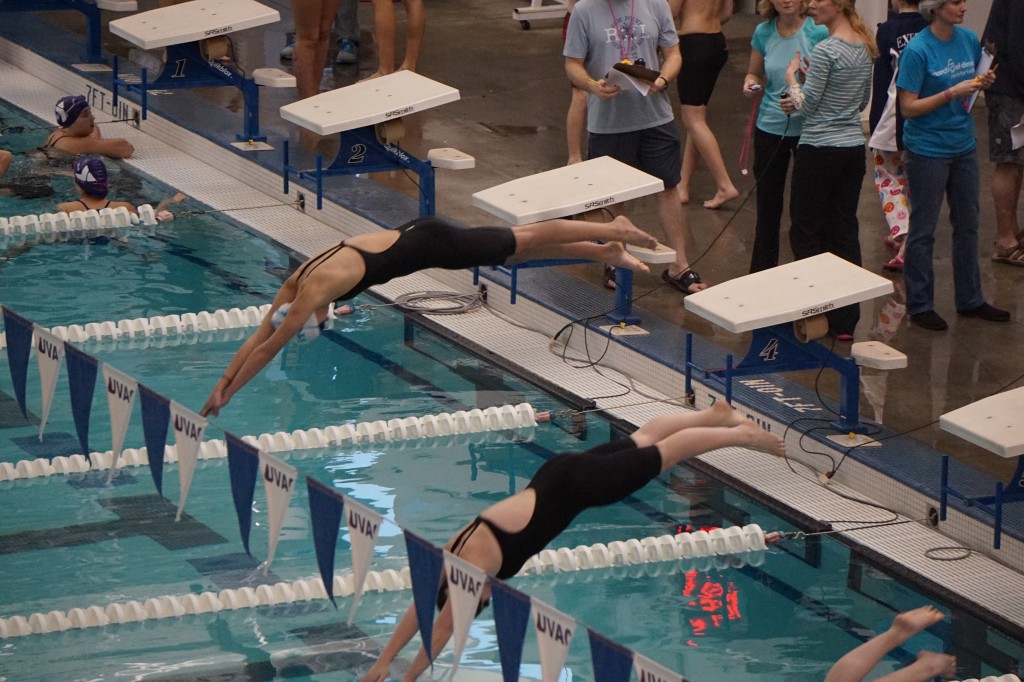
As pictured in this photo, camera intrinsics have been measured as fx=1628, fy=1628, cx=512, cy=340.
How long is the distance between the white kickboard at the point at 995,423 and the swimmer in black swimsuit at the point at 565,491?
2.10ft

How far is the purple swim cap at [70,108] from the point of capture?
9.68m

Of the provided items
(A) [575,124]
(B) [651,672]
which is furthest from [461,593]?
(A) [575,124]

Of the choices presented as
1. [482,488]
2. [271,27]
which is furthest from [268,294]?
[271,27]

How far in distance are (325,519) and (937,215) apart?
3659 millimetres

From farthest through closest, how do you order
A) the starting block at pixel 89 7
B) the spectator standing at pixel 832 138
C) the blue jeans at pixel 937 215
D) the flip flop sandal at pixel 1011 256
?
the starting block at pixel 89 7, the flip flop sandal at pixel 1011 256, the blue jeans at pixel 937 215, the spectator standing at pixel 832 138

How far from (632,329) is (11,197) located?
430cm

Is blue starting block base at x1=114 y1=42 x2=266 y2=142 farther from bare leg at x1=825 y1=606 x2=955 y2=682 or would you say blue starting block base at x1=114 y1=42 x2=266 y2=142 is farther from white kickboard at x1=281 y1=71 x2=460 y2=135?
bare leg at x1=825 y1=606 x2=955 y2=682

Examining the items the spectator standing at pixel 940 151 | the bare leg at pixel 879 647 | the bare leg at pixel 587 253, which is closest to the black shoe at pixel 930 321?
the spectator standing at pixel 940 151

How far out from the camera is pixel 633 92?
7406 millimetres

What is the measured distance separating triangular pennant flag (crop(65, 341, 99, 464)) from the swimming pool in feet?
2.25

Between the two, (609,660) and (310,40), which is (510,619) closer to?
(609,660)

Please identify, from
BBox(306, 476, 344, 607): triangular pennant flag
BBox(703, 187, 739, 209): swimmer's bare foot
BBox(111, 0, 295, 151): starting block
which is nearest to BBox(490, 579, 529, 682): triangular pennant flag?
BBox(306, 476, 344, 607): triangular pennant flag

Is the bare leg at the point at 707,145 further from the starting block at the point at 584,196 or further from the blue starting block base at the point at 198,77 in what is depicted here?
the blue starting block base at the point at 198,77

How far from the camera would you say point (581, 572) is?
579cm
